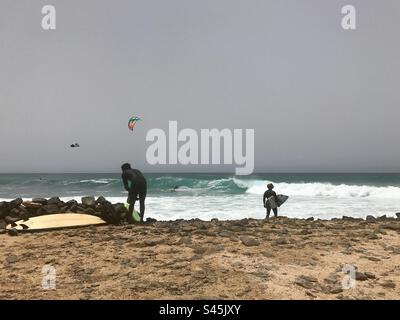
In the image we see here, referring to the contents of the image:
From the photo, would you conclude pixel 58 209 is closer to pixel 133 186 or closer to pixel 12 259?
pixel 133 186

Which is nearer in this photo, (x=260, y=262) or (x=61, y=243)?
(x=260, y=262)

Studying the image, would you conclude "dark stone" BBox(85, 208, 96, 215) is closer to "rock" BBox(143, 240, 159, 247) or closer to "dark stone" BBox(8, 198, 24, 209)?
"dark stone" BBox(8, 198, 24, 209)

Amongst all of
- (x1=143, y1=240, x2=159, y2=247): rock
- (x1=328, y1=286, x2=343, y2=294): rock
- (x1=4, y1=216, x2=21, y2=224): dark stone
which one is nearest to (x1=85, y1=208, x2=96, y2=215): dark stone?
(x1=4, y1=216, x2=21, y2=224): dark stone

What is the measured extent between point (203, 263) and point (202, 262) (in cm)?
5

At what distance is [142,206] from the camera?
31.1ft

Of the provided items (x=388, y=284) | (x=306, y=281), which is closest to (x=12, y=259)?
(x=306, y=281)

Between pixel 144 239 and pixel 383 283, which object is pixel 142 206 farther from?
pixel 383 283

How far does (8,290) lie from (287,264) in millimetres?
4148

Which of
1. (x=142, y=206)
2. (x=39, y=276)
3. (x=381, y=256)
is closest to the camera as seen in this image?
(x=39, y=276)

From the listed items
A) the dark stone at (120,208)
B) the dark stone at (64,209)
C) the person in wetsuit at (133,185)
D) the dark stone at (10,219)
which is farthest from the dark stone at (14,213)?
the person in wetsuit at (133,185)

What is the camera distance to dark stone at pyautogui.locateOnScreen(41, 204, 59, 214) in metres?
9.55

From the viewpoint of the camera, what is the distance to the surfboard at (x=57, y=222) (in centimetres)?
805

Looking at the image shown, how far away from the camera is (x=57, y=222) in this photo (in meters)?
8.52
